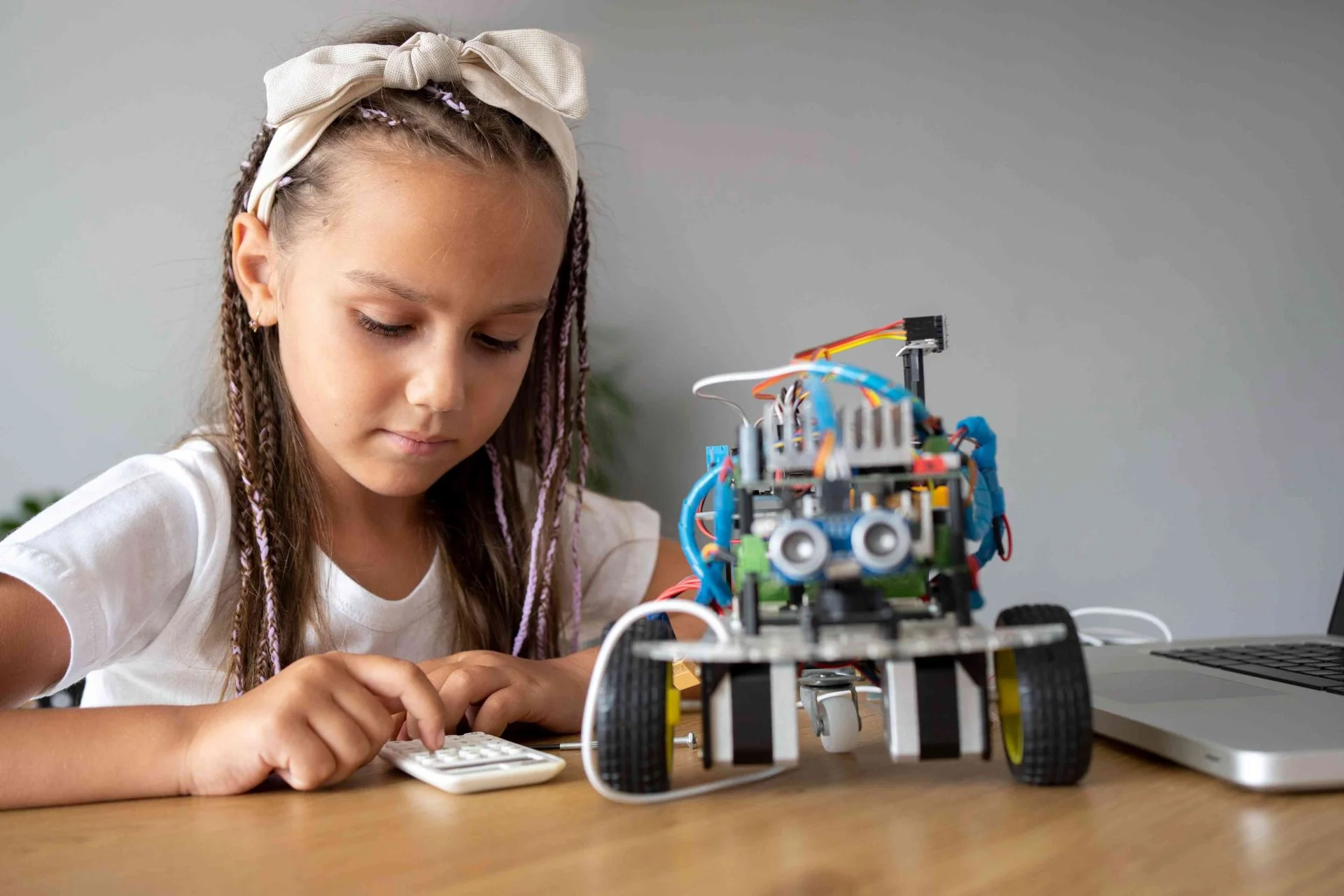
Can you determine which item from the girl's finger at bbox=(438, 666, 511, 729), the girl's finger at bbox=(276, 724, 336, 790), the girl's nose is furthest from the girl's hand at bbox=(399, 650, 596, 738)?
the girl's nose

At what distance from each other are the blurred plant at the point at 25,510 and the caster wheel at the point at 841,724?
1458 mm

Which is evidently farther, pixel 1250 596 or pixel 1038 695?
pixel 1250 596

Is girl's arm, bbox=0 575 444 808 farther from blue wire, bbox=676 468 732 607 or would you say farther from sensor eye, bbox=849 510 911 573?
sensor eye, bbox=849 510 911 573

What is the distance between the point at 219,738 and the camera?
514 mm

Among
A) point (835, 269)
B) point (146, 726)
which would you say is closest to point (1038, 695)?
point (146, 726)

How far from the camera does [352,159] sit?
33.4 inches

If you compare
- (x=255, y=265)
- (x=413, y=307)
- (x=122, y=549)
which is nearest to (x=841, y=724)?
(x=413, y=307)

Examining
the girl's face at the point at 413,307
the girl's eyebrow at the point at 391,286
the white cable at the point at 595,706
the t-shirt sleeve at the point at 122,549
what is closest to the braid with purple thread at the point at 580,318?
the girl's face at the point at 413,307

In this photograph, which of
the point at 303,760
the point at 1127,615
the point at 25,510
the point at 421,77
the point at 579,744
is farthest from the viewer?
the point at 25,510

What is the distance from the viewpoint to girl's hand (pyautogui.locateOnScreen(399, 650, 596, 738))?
65cm

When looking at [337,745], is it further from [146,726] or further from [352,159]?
[352,159]

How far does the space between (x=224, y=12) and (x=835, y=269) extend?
1236 mm

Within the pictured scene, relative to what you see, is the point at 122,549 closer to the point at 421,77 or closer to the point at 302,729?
the point at 302,729

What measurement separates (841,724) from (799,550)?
0.55 ft
